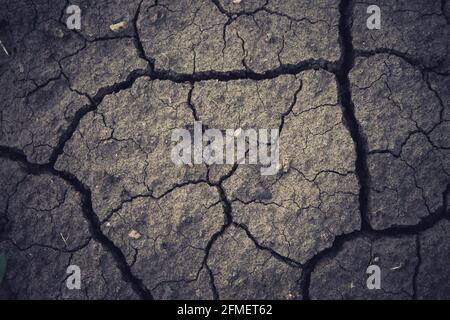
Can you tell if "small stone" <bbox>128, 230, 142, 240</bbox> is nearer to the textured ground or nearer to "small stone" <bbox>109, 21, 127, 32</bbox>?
the textured ground

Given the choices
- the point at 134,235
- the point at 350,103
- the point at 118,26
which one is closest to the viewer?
the point at 134,235

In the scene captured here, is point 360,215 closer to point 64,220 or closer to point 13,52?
point 64,220

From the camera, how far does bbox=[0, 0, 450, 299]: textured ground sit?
2.47 m

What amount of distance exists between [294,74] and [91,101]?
1373 millimetres

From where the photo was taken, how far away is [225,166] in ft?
8.50

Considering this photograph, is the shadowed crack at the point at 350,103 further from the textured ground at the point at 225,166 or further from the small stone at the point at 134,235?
the small stone at the point at 134,235

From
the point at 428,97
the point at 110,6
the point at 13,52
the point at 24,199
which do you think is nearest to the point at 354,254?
the point at 428,97

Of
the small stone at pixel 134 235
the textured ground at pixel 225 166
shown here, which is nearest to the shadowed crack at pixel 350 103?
the textured ground at pixel 225 166

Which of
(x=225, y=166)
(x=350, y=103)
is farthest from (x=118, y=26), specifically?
(x=350, y=103)

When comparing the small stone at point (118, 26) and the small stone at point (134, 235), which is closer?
the small stone at point (134, 235)

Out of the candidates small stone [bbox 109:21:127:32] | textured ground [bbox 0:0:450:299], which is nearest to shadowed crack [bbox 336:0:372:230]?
textured ground [bbox 0:0:450:299]

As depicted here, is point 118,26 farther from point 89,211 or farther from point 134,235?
point 134,235

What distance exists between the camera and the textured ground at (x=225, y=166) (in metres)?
2.47
